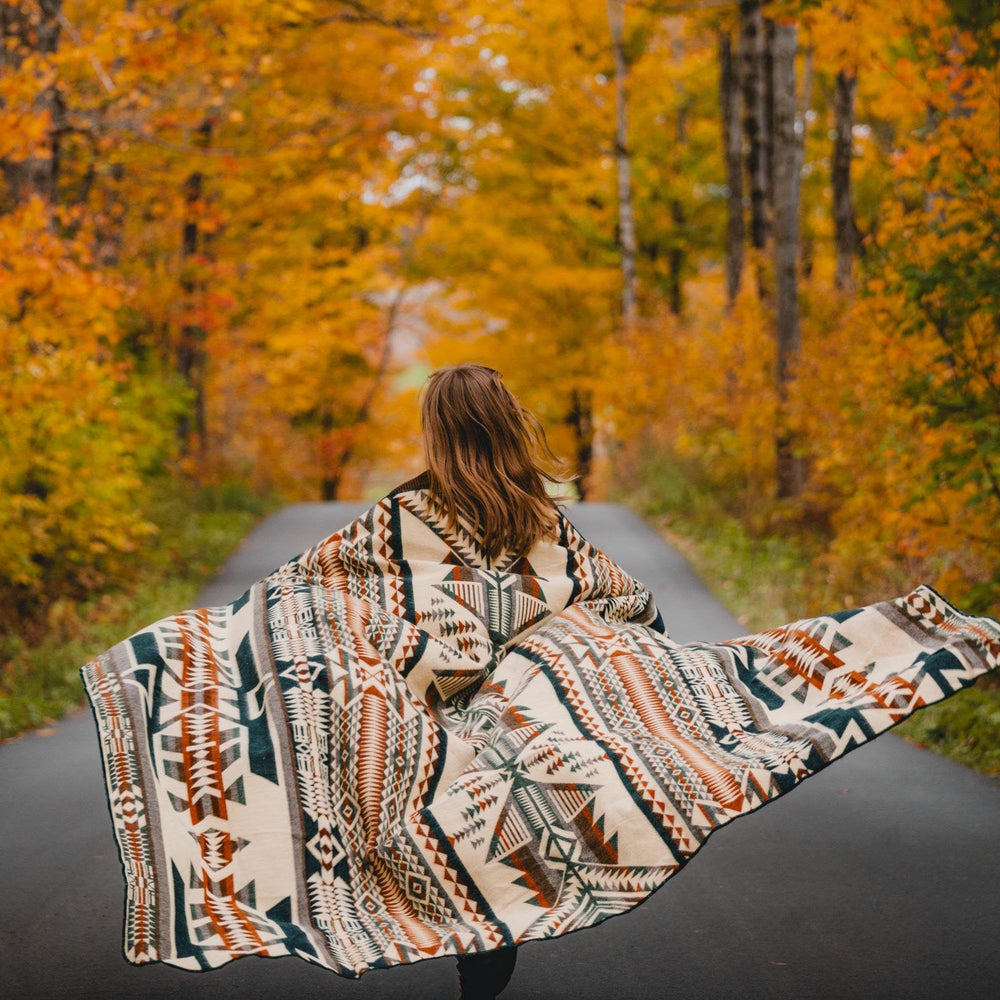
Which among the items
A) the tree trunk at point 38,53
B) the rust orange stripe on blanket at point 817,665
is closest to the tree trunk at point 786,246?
the tree trunk at point 38,53

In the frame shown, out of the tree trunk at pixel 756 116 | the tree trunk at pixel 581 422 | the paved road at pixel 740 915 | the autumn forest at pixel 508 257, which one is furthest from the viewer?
the tree trunk at pixel 581 422

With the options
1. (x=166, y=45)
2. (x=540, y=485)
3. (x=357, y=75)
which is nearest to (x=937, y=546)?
(x=540, y=485)

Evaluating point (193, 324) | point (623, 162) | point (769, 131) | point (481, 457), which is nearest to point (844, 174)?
point (769, 131)

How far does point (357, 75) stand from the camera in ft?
73.4

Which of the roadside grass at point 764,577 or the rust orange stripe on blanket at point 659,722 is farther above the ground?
the rust orange stripe on blanket at point 659,722

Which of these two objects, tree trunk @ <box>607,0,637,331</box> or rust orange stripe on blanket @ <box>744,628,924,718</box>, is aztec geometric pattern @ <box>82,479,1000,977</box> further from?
tree trunk @ <box>607,0,637,331</box>

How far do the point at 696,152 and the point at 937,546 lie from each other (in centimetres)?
2157

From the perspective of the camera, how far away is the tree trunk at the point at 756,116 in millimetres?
18172

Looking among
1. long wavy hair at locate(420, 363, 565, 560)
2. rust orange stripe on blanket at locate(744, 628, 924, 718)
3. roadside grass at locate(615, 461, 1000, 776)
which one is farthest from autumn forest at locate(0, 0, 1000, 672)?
long wavy hair at locate(420, 363, 565, 560)

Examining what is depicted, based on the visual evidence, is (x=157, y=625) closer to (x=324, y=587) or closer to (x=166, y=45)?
(x=324, y=587)

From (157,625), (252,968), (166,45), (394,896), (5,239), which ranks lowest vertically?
(252,968)

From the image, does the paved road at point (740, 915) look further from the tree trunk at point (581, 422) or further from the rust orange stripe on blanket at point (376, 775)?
the tree trunk at point (581, 422)

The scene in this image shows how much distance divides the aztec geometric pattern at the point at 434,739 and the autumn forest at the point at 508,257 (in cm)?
381

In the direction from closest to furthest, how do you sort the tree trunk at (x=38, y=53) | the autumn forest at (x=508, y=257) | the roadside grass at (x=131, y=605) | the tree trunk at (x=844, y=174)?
the autumn forest at (x=508, y=257) < the roadside grass at (x=131, y=605) < the tree trunk at (x=38, y=53) < the tree trunk at (x=844, y=174)
